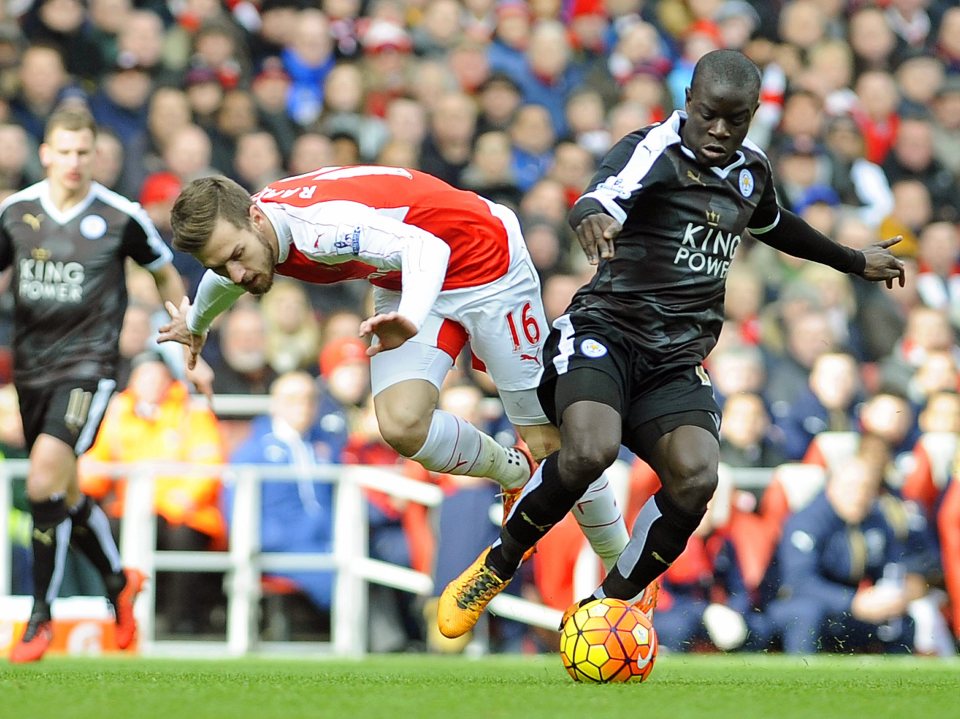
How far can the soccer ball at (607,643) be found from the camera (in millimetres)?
6430

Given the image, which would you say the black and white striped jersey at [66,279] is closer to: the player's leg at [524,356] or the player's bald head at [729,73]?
the player's leg at [524,356]

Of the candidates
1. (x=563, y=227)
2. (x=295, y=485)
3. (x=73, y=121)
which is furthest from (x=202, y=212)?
(x=563, y=227)

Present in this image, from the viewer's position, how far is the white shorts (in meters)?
7.19

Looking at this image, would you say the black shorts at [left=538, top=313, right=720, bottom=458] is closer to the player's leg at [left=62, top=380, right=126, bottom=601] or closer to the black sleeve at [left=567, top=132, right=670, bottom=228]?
the black sleeve at [left=567, top=132, right=670, bottom=228]

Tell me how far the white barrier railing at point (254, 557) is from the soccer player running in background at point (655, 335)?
3.54 meters

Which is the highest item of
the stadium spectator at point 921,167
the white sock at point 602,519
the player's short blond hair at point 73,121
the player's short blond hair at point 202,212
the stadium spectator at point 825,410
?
the stadium spectator at point 921,167

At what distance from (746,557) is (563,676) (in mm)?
3235

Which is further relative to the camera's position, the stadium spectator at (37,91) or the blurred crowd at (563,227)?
the stadium spectator at (37,91)

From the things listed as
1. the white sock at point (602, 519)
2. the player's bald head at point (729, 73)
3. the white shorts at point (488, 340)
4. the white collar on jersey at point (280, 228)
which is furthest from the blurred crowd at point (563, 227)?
the player's bald head at point (729, 73)

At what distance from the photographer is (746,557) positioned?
10438 mm

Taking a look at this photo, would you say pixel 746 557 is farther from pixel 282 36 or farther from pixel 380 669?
pixel 282 36

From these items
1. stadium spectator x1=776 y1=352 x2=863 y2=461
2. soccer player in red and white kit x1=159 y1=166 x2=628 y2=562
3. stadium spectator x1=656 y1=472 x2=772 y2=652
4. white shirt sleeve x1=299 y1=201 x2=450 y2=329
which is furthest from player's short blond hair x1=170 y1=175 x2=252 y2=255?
stadium spectator x1=776 y1=352 x2=863 y2=461

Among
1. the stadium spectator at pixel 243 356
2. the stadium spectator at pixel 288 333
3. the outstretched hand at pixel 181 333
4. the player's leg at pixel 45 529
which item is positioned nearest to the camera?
the outstretched hand at pixel 181 333

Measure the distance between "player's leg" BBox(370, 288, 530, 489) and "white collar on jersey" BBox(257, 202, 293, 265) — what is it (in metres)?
0.67
